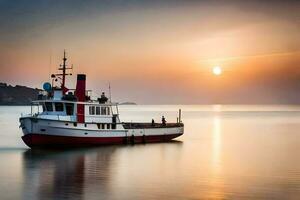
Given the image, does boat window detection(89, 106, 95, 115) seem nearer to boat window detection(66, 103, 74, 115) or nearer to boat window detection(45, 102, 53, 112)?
boat window detection(66, 103, 74, 115)

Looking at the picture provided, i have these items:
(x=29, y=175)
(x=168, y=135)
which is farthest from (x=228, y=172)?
(x=168, y=135)

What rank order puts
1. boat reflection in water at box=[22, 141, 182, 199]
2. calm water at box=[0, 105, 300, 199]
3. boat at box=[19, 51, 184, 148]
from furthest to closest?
1. boat at box=[19, 51, 184, 148]
2. calm water at box=[0, 105, 300, 199]
3. boat reflection in water at box=[22, 141, 182, 199]

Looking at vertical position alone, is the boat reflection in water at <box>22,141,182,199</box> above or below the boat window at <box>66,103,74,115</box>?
below

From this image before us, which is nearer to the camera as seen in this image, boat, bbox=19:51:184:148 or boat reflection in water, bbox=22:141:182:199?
boat reflection in water, bbox=22:141:182:199

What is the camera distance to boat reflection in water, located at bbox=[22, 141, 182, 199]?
26.1 m

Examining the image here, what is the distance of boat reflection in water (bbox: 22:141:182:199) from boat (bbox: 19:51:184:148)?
4.04ft

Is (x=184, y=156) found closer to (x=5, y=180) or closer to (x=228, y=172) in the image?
(x=228, y=172)

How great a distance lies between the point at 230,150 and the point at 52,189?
33125mm

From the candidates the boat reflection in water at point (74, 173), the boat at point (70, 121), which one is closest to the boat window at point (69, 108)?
the boat at point (70, 121)

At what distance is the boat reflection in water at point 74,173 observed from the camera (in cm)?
2606

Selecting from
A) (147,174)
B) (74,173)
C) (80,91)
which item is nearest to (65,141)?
(80,91)

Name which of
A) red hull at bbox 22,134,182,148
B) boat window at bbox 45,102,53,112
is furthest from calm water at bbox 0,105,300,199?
boat window at bbox 45,102,53,112

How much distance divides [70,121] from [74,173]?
1411cm

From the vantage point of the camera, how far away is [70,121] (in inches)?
1861
